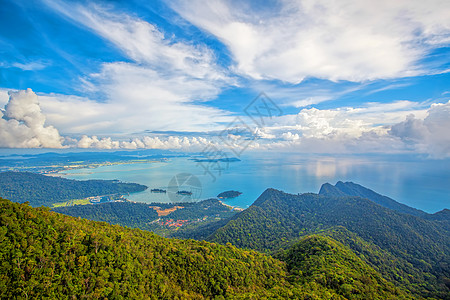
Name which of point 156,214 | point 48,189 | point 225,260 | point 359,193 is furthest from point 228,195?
point 48,189

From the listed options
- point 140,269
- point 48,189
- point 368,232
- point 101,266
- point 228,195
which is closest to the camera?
point 101,266

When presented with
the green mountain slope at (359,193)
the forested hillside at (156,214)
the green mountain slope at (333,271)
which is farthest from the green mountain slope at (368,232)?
the green mountain slope at (359,193)

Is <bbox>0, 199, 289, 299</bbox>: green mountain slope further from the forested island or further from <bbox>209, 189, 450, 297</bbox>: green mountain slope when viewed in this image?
<bbox>209, 189, 450, 297</bbox>: green mountain slope

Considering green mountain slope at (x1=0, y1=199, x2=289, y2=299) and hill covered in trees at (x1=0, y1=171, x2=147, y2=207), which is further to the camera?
hill covered in trees at (x1=0, y1=171, x2=147, y2=207)

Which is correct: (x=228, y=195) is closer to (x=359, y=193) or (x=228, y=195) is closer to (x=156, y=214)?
(x=156, y=214)

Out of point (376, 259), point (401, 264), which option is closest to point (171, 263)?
point (376, 259)

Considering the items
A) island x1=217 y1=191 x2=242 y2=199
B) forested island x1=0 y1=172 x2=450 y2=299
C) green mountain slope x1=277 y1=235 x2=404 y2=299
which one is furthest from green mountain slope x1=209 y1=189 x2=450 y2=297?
island x1=217 y1=191 x2=242 y2=199
